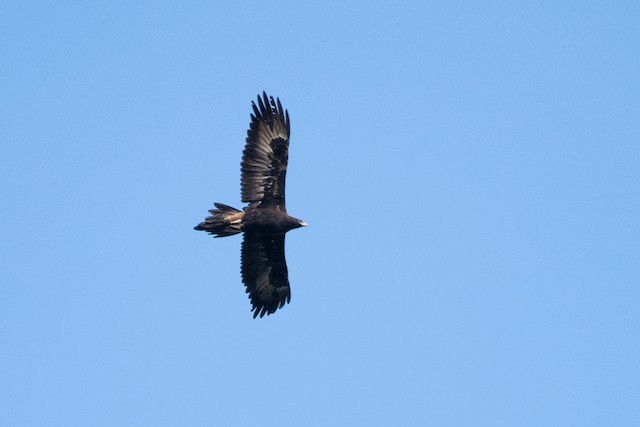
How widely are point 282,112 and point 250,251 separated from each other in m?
3.60

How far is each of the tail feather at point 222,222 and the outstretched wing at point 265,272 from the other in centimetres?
85

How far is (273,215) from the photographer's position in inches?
1024

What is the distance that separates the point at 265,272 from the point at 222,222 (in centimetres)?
272

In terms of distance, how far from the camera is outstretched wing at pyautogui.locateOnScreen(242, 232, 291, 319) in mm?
26875

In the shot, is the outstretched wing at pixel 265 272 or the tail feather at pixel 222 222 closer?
the tail feather at pixel 222 222

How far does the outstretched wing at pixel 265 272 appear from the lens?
1058 inches

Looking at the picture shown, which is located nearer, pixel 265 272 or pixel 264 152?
pixel 264 152

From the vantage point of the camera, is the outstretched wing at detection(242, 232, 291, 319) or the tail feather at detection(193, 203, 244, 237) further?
the outstretched wing at detection(242, 232, 291, 319)

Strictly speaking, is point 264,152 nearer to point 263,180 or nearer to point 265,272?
point 263,180

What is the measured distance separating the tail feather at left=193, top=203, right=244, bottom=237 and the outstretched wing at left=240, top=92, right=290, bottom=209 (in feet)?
1.68

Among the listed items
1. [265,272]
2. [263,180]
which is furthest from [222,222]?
[265,272]

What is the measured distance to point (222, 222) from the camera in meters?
25.4

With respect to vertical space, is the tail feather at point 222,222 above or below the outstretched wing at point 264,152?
below

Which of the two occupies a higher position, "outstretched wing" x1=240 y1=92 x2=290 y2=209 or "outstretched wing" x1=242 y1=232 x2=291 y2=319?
"outstretched wing" x1=240 y1=92 x2=290 y2=209
